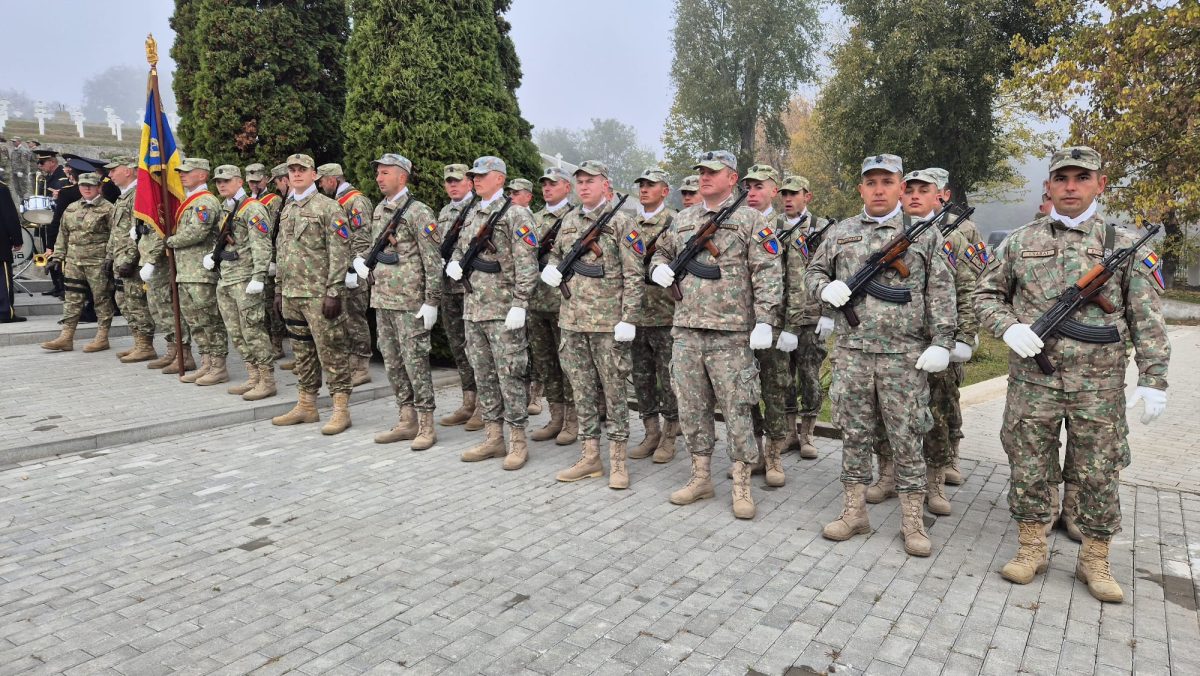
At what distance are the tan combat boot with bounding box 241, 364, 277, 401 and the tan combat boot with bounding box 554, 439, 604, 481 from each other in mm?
3791

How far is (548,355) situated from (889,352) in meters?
3.29

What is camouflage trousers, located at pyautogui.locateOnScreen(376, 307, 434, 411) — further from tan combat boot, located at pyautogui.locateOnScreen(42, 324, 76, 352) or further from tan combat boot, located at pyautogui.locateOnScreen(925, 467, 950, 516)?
tan combat boot, located at pyautogui.locateOnScreen(42, 324, 76, 352)

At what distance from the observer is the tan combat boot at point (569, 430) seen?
6.72 meters

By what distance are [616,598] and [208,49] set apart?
979 centimetres

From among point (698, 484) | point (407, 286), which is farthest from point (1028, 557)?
point (407, 286)

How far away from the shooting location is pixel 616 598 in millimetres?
3785

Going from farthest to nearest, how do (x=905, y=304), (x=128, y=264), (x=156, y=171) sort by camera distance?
(x=128, y=264) < (x=156, y=171) < (x=905, y=304)

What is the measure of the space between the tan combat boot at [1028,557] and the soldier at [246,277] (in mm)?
6670

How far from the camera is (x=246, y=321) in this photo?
773cm

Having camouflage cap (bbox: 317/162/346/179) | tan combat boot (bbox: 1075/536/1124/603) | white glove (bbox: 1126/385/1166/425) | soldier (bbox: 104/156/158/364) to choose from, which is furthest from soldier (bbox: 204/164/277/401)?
white glove (bbox: 1126/385/1166/425)

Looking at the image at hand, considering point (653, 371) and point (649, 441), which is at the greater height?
point (653, 371)

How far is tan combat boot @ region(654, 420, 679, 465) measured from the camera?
245 inches

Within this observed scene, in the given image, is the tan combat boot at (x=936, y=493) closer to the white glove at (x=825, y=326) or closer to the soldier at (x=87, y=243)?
the white glove at (x=825, y=326)

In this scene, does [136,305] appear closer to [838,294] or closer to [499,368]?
[499,368]
